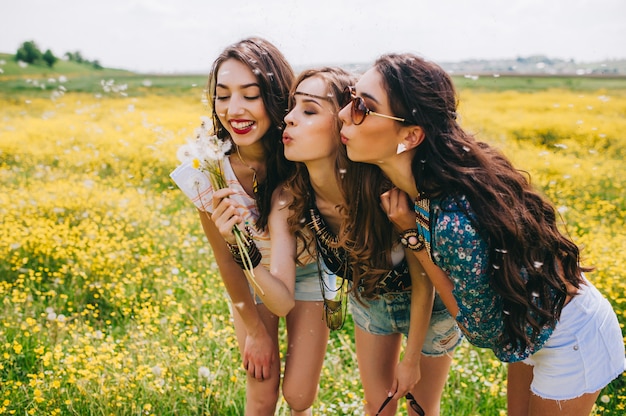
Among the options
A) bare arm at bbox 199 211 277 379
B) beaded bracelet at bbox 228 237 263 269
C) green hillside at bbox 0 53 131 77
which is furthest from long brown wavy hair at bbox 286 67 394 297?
green hillside at bbox 0 53 131 77

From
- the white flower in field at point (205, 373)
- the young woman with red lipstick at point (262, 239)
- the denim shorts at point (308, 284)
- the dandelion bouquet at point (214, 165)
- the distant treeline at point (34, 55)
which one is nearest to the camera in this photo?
the dandelion bouquet at point (214, 165)

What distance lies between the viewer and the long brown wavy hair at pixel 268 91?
2457 mm

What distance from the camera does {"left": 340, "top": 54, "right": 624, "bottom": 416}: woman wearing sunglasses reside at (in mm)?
1892

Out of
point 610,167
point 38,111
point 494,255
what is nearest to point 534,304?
point 494,255

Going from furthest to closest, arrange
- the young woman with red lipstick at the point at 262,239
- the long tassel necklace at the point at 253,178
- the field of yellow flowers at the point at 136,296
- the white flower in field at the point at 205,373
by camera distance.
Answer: the white flower in field at the point at 205,373, the field of yellow flowers at the point at 136,296, the long tassel necklace at the point at 253,178, the young woman with red lipstick at the point at 262,239

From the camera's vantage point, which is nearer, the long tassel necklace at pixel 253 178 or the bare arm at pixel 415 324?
the bare arm at pixel 415 324

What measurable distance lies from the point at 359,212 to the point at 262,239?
538 mm

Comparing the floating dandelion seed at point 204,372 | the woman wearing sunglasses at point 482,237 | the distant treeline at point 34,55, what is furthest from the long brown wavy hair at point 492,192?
the distant treeline at point 34,55

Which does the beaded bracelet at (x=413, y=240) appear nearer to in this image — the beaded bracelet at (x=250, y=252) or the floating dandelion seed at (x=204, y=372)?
the beaded bracelet at (x=250, y=252)

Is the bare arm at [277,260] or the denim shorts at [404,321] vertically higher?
the bare arm at [277,260]

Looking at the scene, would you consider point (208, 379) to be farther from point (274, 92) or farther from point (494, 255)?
point (494, 255)

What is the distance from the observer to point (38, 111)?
50.2 ft

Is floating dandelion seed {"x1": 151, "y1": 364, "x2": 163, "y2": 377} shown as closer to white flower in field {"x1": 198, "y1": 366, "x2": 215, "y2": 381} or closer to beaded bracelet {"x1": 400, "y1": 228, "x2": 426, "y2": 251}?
white flower in field {"x1": 198, "y1": 366, "x2": 215, "y2": 381}

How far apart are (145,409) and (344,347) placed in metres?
1.43
